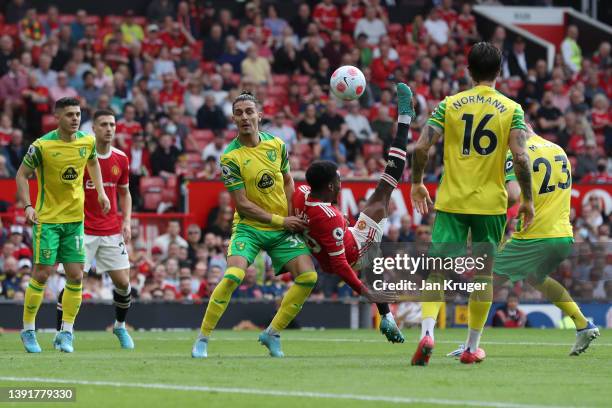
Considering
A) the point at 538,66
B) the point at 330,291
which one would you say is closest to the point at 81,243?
the point at 330,291

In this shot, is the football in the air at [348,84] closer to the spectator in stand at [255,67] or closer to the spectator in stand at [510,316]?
the spectator in stand at [510,316]

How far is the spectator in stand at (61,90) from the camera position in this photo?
75.9 ft

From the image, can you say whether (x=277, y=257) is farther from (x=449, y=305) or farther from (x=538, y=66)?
(x=538, y=66)

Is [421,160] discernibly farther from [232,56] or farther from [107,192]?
[232,56]

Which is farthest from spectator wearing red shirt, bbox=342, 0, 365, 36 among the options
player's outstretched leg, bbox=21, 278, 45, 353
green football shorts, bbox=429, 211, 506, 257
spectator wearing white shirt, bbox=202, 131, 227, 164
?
green football shorts, bbox=429, 211, 506, 257

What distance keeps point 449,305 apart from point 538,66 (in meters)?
9.94

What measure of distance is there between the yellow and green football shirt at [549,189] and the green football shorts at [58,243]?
445cm

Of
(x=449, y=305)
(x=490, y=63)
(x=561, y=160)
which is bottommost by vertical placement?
(x=449, y=305)

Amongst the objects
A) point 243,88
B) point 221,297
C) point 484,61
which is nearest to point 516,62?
point 243,88

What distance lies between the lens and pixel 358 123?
2525 cm

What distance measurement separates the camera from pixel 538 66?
28766mm

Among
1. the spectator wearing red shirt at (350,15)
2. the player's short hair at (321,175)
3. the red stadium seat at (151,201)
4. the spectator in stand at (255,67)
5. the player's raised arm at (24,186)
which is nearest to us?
the player's short hair at (321,175)

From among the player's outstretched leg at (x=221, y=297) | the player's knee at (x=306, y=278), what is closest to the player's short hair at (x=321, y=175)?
the player's knee at (x=306, y=278)

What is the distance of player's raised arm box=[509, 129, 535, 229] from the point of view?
10.1 metres
